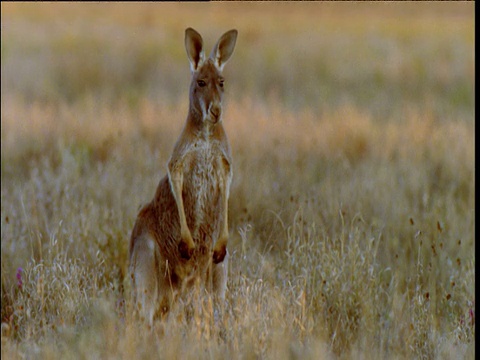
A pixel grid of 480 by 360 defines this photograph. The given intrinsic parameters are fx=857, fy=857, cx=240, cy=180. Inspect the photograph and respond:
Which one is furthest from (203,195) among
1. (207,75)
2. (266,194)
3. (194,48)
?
(266,194)

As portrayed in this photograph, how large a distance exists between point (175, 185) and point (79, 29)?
44.2 ft

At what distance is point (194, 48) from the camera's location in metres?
4.36

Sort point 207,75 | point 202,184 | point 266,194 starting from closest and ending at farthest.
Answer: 1. point 207,75
2. point 202,184
3. point 266,194

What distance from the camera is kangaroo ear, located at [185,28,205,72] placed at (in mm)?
4305

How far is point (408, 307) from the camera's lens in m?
4.88

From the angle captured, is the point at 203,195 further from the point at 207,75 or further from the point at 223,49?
the point at 223,49

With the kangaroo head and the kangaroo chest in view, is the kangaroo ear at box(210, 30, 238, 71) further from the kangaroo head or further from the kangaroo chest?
the kangaroo chest

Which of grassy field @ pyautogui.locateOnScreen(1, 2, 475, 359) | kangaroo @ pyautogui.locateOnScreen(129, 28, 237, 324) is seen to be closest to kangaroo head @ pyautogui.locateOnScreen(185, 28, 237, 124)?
kangaroo @ pyautogui.locateOnScreen(129, 28, 237, 324)

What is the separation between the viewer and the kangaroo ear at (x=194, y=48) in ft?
14.1

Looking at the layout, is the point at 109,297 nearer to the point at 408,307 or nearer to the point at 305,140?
the point at 408,307

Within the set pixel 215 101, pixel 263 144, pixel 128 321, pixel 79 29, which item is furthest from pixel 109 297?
pixel 79 29

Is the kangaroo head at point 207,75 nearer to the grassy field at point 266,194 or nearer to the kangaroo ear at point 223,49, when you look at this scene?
the kangaroo ear at point 223,49

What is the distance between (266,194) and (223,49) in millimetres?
2599

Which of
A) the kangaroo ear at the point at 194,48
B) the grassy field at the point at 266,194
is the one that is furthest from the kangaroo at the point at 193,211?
the grassy field at the point at 266,194
